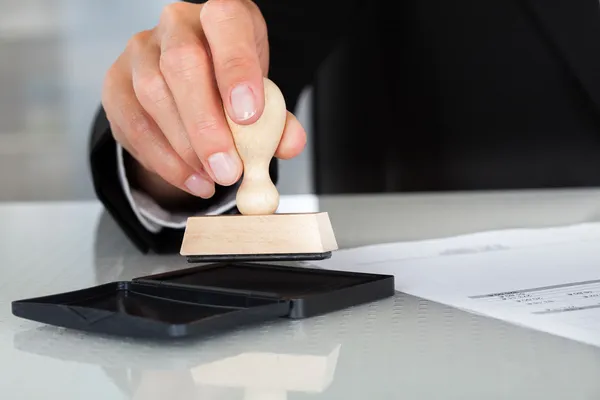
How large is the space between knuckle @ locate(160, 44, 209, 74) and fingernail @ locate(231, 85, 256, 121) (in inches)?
4.3

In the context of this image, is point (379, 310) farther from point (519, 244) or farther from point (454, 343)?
point (519, 244)

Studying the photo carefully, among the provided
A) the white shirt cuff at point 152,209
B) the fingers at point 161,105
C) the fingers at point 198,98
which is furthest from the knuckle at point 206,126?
the white shirt cuff at point 152,209

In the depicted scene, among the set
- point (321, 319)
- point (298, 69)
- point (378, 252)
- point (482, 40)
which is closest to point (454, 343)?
point (321, 319)

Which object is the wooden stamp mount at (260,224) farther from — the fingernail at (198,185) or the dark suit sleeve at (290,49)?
the dark suit sleeve at (290,49)

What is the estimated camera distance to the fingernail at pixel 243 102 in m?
0.51

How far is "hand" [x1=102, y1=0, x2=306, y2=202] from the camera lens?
550 millimetres

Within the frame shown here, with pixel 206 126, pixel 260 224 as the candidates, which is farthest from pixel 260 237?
pixel 206 126

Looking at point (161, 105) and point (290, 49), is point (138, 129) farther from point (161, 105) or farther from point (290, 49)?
point (290, 49)

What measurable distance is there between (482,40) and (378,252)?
2.22 metres

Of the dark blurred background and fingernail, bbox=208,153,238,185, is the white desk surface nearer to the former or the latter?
fingernail, bbox=208,153,238,185

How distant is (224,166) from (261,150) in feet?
0.10

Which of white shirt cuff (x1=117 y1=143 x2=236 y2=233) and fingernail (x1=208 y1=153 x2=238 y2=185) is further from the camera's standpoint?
white shirt cuff (x1=117 y1=143 x2=236 y2=233)

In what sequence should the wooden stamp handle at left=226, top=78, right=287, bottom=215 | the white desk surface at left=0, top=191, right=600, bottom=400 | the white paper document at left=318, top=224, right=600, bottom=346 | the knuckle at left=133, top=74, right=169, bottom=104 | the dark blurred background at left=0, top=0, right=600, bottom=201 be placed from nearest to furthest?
the white desk surface at left=0, top=191, right=600, bottom=400 < the white paper document at left=318, top=224, right=600, bottom=346 < the wooden stamp handle at left=226, top=78, right=287, bottom=215 < the knuckle at left=133, top=74, right=169, bottom=104 < the dark blurred background at left=0, top=0, right=600, bottom=201

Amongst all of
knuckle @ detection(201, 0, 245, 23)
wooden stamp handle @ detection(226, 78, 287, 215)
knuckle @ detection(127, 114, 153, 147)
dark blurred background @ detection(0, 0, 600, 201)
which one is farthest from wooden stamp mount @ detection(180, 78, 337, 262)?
dark blurred background @ detection(0, 0, 600, 201)
